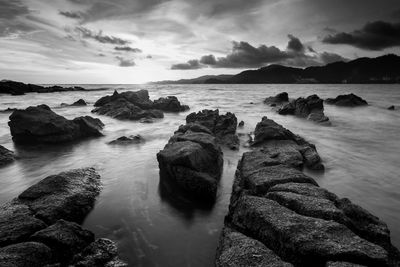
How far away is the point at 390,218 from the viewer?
8.05 metres

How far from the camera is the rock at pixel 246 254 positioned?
15.0ft

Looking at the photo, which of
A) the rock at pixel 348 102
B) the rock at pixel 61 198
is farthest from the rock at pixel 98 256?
the rock at pixel 348 102

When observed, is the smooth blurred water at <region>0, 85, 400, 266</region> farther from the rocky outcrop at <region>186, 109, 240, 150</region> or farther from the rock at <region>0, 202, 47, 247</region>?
the rock at <region>0, 202, 47, 247</region>

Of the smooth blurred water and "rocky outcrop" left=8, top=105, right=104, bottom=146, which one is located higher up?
"rocky outcrop" left=8, top=105, right=104, bottom=146

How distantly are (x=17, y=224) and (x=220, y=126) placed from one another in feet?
46.0

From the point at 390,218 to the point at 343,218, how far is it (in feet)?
12.2

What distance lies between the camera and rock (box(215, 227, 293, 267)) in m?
4.57

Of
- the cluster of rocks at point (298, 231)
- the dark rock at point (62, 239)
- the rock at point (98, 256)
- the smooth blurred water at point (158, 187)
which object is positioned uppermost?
the cluster of rocks at point (298, 231)

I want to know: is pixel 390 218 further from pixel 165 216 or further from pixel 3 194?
pixel 3 194

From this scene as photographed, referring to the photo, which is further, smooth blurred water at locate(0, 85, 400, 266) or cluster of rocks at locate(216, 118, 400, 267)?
smooth blurred water at locate(0, 85, 400, 266)

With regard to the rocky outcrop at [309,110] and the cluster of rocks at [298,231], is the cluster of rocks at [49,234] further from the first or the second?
the rocky outcrop at [309,110]

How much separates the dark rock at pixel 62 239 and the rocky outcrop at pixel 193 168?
3.78m

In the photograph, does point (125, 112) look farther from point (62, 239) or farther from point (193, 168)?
point (62, 239)

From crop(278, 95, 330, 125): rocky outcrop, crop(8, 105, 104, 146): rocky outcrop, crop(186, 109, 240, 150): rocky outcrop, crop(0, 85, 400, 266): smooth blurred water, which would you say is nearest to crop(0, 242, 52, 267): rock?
crop(0, 85, 400, 266): smooth blurred water
